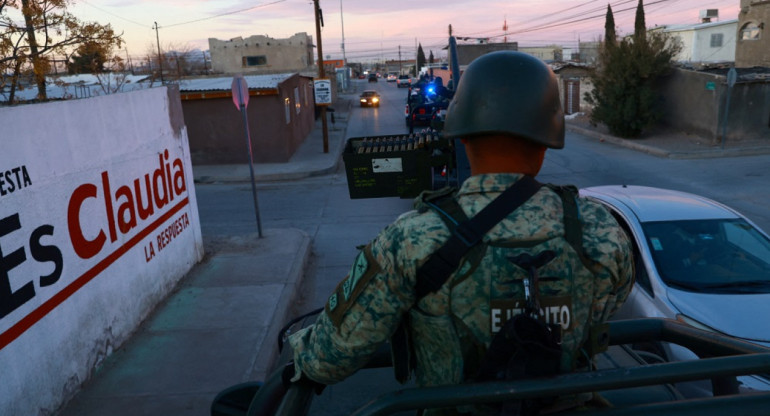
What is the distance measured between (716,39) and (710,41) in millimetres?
911

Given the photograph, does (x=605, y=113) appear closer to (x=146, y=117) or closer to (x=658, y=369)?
(x=146, y=117)

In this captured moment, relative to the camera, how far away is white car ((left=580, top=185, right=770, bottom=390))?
4.39m

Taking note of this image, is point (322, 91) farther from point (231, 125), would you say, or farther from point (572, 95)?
point (572, 95)

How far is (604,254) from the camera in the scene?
1600mm

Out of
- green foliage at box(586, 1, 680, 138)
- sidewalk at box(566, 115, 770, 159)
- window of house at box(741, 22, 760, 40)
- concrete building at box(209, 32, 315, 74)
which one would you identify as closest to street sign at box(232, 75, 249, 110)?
sidewalk at box(566, 115, 770, 159)

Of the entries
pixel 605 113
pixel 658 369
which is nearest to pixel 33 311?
pixel 658 369

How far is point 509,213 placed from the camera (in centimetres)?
152

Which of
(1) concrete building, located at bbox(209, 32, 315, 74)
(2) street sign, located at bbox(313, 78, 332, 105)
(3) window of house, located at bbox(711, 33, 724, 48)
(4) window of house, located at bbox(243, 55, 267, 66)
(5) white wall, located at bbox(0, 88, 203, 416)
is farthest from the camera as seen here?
(4) window of house, located at bbox(243, 55, 267, 66)

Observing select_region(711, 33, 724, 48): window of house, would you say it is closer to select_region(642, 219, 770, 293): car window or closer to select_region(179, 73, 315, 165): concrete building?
select_region(179, 73, 315, 165): concrete building

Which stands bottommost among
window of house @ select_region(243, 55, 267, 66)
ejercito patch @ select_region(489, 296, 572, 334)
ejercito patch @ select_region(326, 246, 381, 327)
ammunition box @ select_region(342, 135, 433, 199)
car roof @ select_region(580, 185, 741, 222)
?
car roof @ select_region(580, 185, 741, 222)

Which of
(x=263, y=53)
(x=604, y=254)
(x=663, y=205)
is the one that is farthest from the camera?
(x=263, y=53)

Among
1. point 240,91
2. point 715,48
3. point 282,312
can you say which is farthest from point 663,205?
point 715,48

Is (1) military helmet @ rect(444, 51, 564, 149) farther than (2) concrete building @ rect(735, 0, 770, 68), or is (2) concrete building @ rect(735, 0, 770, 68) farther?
(2) concrete building @ rect(735, 0, 770, 68)

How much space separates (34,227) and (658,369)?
176 inches
